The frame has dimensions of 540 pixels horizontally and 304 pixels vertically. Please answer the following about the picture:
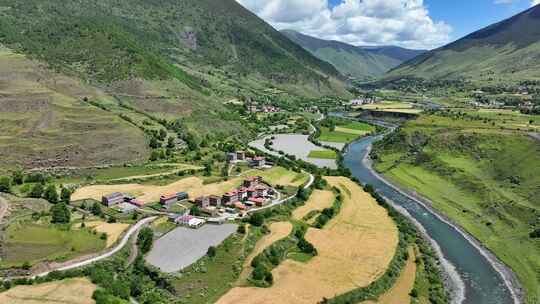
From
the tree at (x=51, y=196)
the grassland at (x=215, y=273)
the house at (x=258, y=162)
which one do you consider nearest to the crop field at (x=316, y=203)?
the grassland at (x=215, y=273)

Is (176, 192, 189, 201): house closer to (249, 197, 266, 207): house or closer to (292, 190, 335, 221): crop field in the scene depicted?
(249, 197, 266, 207): house

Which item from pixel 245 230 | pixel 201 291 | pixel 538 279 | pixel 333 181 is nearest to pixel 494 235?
pixel 538 279

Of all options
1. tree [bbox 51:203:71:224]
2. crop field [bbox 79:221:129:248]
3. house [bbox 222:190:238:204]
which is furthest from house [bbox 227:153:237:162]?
tree [bbox 51:203:71:224]

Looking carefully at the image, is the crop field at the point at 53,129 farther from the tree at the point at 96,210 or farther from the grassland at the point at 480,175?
the grassland at the point at 480,175

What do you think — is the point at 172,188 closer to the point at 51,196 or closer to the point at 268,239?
the point at 51,196

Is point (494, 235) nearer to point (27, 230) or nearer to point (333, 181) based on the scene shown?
point (333, 181)
